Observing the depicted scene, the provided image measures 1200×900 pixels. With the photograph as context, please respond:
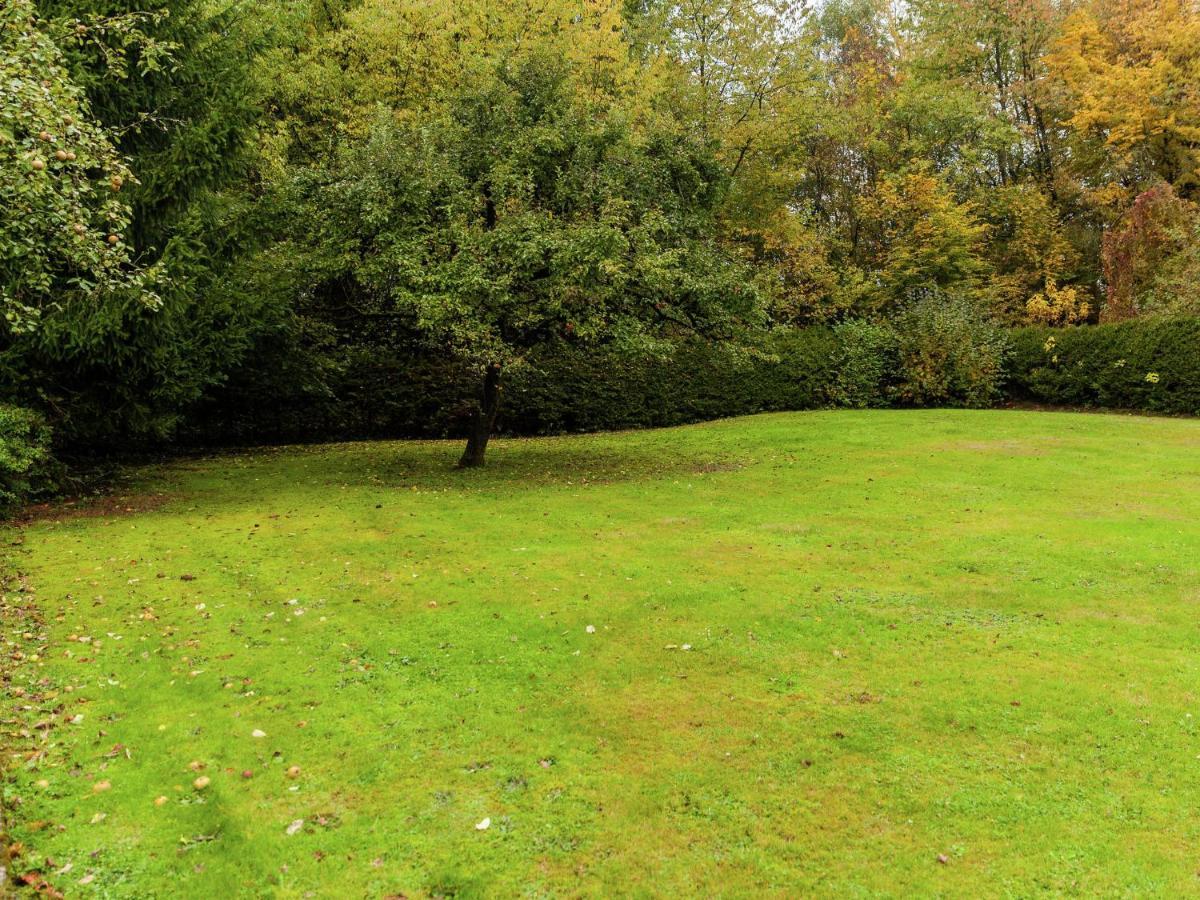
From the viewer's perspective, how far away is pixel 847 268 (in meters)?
29.3

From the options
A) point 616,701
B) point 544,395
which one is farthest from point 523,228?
point 544,395

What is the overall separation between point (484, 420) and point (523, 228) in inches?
171

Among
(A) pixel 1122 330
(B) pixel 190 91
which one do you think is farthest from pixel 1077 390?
(B) pixel 190 91

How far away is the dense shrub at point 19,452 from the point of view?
1112cm

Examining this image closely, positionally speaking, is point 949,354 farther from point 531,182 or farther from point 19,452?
point 19,452

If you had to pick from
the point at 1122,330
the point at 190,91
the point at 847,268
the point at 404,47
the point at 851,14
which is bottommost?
the point at 1122,330

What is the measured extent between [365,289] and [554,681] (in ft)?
40.1

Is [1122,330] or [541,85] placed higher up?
[541,85]

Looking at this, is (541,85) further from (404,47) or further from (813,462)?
(404,47)

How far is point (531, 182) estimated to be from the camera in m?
13.3

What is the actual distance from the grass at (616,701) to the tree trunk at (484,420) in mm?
4141

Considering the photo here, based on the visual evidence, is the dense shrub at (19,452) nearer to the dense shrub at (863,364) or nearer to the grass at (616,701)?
the grass at (616,701)

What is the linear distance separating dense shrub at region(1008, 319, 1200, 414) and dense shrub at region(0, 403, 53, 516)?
25.5 metres

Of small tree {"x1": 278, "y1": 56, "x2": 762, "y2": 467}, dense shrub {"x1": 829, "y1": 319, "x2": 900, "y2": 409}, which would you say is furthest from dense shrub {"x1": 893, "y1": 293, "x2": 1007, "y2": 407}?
small tree {"x1": 278, "y1": 56, "x2": 762, "y2": 467}
